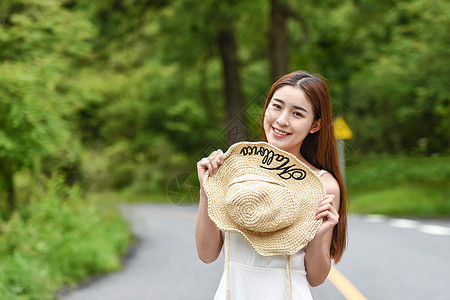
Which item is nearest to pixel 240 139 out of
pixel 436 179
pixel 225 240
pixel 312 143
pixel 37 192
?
pixel 312 143

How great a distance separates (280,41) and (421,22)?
4.00 meters

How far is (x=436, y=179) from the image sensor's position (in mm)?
16906

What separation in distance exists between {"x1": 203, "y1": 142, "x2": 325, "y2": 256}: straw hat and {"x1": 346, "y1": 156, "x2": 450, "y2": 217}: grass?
39.7 feet

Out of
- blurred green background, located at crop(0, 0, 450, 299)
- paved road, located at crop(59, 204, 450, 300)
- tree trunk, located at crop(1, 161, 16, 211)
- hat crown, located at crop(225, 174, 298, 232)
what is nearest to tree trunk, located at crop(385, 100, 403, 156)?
blurred green background, located at crop(0, 0, 450, 299)

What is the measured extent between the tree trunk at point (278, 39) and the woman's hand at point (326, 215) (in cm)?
1478

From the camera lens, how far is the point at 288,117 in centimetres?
215

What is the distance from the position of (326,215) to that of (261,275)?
35cm

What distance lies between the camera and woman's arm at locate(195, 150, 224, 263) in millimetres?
2100

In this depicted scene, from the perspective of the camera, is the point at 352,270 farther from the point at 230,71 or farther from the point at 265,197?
the point at 230,71

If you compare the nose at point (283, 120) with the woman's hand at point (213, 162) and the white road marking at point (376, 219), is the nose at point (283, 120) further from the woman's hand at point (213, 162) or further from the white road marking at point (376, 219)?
the white road marking at point (376, 219)

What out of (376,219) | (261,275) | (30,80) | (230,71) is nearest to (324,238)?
(261,275)

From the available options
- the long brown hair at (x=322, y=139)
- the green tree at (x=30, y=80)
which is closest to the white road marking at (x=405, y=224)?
the green tree at (x=30, y=80)

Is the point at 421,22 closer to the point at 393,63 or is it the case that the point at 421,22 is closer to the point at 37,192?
the point at 393,63

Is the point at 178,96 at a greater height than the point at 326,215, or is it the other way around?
the point at 326,215
